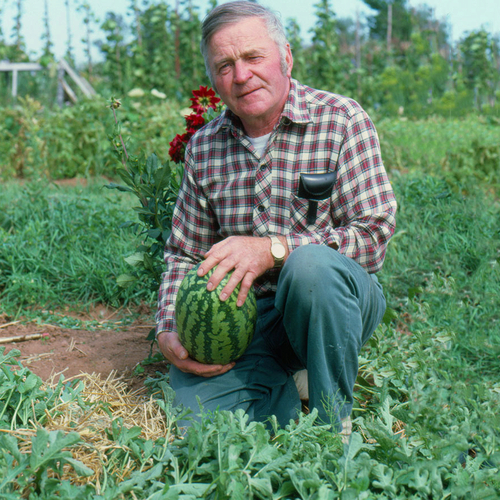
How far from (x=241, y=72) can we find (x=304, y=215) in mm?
629

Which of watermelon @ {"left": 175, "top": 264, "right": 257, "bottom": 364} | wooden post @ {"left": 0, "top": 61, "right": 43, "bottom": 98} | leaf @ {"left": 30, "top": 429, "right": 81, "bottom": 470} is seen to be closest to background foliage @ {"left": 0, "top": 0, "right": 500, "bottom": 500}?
leaf @ {"left": 30, "top": 429, "right": 81, "bottom": 470}

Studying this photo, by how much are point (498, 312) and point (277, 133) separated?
1818mm

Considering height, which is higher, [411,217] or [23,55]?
[23,55]

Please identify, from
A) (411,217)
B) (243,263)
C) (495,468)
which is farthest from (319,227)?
(411,217)

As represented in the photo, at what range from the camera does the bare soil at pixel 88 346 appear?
2750mm

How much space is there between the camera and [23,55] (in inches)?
560

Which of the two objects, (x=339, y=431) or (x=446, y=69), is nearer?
(x=339, y=431)

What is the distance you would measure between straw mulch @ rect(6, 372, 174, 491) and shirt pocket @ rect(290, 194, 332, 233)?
937 mm

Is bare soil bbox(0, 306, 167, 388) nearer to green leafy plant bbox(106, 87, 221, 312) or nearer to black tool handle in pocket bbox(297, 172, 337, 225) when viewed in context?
green leafy plant bbox(106, 87, 221, 312)

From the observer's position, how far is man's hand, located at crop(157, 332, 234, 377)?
88.0 inches

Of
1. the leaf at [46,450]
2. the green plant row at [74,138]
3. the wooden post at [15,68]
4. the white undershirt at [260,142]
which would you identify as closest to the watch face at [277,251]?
the white undershirt at [260,142]

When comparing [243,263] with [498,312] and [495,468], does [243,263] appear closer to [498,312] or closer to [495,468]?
[495,468]

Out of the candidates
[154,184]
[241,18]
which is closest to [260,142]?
[241,18]

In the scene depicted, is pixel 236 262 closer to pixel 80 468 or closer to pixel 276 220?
pixel 276 220
